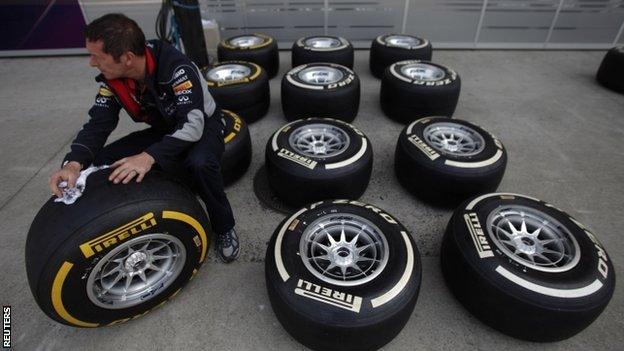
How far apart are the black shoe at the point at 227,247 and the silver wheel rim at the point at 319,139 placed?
82 centimetres

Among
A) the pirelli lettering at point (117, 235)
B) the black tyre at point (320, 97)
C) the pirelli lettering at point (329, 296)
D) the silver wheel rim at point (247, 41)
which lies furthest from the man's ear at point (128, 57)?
the silver wheel rim at point (247, 41)

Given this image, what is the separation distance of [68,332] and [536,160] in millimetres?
3780

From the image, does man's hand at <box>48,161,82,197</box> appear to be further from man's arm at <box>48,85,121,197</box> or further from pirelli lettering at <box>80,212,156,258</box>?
pirelli lettering at <box>80,212,156,258</box>

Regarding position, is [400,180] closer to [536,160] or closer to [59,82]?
[536,160]

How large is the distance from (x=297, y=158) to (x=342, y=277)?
0.94 metres

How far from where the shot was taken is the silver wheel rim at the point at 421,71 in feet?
12.0

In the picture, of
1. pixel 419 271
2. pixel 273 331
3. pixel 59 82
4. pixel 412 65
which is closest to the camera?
pixel 419 271

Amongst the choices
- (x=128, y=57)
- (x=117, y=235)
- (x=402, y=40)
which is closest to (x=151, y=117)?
(x=128, y=57)

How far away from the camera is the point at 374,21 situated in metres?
5.67

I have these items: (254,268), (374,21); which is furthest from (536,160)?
(374,21)

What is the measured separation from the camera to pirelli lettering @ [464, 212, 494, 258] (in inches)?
67.2

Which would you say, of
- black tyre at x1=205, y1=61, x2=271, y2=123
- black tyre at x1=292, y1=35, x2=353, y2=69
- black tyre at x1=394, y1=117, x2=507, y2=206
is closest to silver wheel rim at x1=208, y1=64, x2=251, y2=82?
black tyre at x1=205, y1=61, x2=271, y2=123

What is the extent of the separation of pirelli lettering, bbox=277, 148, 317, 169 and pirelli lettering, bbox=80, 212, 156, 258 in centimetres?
98

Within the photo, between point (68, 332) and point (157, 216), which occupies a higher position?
point (157, 216)
